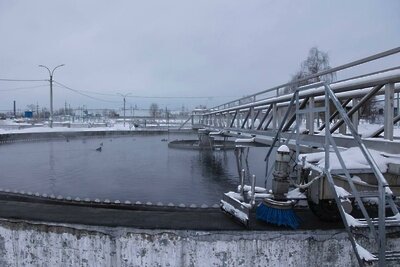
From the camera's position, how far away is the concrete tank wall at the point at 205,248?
3.91 m

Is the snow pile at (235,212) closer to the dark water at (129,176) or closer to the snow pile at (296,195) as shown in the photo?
the snow pile at (296,195)

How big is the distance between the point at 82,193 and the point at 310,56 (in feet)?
128

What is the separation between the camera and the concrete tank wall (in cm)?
391

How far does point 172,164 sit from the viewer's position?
14.9m

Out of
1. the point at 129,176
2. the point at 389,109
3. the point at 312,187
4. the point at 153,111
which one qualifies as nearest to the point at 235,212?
the point at 312,187

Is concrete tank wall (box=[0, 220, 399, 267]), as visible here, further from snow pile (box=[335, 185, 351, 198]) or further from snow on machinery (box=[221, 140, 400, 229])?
snow pile (box=[335, 185, 351, 198])

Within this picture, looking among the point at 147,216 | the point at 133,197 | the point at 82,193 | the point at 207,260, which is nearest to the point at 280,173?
the point at 207,260

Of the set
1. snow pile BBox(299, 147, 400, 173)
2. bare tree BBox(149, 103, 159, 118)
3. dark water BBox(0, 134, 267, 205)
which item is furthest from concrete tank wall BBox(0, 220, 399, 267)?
bare tree BBox(149, 103, 159, 118)

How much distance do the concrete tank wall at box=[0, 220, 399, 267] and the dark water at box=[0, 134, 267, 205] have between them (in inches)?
166

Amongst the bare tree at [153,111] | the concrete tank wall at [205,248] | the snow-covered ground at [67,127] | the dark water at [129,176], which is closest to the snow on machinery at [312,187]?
the concrete tank wall at [205,248]

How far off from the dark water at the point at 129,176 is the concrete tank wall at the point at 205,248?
4.21 meters

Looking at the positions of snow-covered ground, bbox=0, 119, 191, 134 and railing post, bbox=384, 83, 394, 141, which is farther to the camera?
snow-covered ground, bbox=0, 119, 191, 134

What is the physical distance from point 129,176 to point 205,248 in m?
8.12

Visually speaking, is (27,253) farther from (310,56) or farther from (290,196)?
(310,56)
